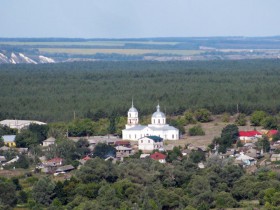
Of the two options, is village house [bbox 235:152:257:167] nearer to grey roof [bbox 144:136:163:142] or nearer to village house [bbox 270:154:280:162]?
village house [bbox 270:154:280:162]

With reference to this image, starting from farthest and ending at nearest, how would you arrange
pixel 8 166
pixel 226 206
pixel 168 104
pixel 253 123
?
1. pixel 168 104
2. pixel 253 123
3. pixel 8 166
4. pixel 226 206

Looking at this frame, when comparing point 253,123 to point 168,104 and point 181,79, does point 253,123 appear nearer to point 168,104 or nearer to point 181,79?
point 168,104

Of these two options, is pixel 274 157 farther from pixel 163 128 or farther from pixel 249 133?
pixel 163 128

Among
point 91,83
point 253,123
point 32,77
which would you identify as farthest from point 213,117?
point 32,77

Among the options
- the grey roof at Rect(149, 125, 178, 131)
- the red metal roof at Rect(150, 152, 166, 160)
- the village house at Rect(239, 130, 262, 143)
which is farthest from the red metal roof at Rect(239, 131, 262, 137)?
the red metal roof at Rect(150, 152, 166, 160)

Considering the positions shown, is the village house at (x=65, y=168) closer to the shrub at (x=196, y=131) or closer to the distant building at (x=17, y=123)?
the shrub at (x=196, y=131)

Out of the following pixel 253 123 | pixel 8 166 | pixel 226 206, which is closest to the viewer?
pixel 226 206

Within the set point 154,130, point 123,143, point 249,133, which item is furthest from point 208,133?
point 123,143
